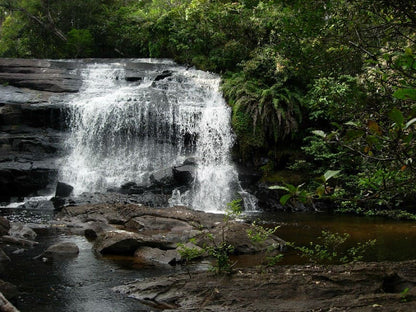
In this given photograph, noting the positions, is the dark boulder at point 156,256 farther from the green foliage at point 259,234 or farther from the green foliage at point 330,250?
the green foliage at point 330,250

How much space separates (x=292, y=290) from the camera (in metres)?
4.70

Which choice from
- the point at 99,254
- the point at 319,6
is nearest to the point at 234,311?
the point at 319,6

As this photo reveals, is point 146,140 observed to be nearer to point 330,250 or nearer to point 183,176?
point 183,176

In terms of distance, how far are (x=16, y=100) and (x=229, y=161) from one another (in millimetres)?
8967

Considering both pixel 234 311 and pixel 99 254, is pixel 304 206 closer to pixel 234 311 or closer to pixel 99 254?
pixel 99 254

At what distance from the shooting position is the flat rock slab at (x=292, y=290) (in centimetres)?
441

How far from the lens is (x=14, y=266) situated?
6.66 m

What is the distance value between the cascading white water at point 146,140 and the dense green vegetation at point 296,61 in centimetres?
107

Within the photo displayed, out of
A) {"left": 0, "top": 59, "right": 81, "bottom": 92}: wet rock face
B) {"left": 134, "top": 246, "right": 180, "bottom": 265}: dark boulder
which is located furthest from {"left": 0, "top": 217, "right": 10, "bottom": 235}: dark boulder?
{"left": 0, "top": 59, "right": 81, "bottom": 92}: wet rock face

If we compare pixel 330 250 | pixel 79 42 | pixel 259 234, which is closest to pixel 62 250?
pixel 259 234

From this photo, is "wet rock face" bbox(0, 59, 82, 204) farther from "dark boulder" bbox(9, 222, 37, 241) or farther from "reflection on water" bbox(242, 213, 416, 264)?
"reflection on water" bbox(242, 213, 416, 264)

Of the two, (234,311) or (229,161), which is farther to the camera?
(229,161)

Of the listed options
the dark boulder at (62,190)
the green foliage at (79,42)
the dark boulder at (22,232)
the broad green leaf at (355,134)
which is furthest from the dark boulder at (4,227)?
the green foliage at (79,42)

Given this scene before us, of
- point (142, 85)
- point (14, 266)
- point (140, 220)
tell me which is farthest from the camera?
point (142, 85)
